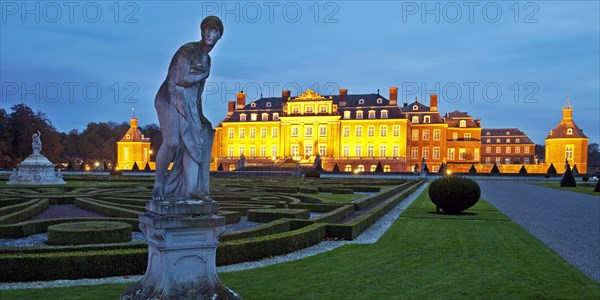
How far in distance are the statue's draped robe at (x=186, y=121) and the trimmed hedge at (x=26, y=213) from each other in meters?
6.06

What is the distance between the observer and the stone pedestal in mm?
3668

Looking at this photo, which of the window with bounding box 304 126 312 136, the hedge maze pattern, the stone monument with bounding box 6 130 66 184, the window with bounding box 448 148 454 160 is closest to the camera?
the hedge maze pattern

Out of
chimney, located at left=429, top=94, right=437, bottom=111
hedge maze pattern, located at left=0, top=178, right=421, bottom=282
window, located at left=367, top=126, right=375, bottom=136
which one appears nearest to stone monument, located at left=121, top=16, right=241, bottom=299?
hedge maze pattern, located at left=0, top=178, right=421, bottom=282

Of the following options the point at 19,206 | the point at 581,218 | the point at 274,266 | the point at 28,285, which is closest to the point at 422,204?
the point at 581,218

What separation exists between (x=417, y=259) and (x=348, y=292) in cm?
205

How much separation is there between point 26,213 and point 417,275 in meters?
7.89

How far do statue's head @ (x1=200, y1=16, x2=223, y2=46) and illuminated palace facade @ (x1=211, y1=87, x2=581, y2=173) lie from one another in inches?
1758

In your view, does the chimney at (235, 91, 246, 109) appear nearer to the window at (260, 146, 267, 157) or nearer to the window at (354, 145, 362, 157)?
the window at (260, 146, 267, 157)

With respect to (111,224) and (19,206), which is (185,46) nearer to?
(111,224)

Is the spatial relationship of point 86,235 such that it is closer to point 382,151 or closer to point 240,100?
point 382,151

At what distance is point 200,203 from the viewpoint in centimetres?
378

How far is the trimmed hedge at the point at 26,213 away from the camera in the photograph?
8427 mm

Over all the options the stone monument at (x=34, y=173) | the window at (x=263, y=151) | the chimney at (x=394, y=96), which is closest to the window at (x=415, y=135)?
the chimney at (x=394, y=96)

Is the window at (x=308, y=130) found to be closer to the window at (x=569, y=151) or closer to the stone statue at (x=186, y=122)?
the window at (x=569, y=151)
